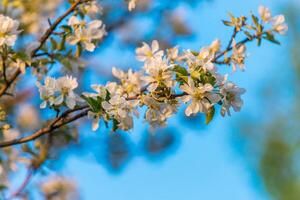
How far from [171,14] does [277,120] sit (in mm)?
7638

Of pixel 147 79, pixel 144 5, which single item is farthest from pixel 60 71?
pixel 144 5

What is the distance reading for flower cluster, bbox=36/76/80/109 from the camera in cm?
121

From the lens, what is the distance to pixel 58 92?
122 cm

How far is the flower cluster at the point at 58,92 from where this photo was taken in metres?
1.21

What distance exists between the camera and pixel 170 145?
2941mm

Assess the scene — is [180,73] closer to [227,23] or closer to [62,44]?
[227,23]

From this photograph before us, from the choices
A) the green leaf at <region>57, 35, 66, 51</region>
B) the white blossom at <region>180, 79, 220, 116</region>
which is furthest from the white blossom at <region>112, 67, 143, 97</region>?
the white blossom at <region>180, 79, 220, 116</region>

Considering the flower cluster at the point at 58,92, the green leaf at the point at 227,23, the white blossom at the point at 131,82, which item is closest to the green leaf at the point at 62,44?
the white blossom at the point at 131,82

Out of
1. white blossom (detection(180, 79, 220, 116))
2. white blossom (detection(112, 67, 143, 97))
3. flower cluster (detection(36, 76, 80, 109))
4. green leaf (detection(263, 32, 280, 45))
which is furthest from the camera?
green leaf (detection(263, 32, 280, 45))

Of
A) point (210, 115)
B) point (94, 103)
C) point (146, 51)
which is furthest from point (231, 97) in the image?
point (146, 51)

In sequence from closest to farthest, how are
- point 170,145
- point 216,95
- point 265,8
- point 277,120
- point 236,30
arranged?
1. point 216,95
2. point 236,30
3. point 265,8
4. point 170,145
5. point 277,120

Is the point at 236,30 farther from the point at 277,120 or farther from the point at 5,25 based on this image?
the point at 277,120

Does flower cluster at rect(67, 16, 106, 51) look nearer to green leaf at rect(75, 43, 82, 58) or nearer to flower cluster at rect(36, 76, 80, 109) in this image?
green leaf at rect(75, 43, 82, 58)

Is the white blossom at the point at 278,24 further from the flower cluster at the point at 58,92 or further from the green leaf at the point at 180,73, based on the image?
the flower cluster at the point at 58,92
